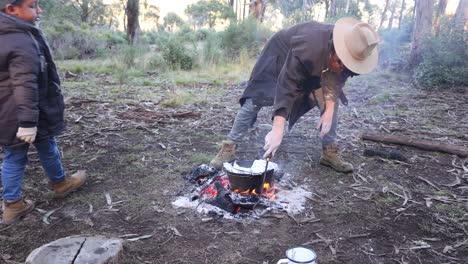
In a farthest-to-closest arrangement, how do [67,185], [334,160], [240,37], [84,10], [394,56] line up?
[84,10]
[394,56]
[240,37]
[334,160]
[67,185]

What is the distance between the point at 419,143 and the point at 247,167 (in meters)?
2.94

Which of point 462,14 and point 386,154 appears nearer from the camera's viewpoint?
point 386,154

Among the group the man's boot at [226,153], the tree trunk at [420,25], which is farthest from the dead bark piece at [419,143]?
the tree trunk at [420,25]

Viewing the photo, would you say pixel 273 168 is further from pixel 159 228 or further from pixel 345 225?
pixel 159 228

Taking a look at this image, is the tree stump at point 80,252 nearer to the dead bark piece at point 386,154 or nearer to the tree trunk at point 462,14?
the dead bark piece at point 386,154

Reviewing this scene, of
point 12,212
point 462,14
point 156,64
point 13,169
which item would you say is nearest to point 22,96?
point 13,169

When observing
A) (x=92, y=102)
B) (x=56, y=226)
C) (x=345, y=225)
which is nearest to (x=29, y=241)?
(x=56, y=226)

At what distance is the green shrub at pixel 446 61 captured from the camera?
9.12 meters

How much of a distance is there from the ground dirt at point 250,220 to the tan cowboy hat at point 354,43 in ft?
4.86

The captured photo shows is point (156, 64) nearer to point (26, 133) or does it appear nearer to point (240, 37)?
point (240, 37)

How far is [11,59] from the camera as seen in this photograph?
2.78 meters

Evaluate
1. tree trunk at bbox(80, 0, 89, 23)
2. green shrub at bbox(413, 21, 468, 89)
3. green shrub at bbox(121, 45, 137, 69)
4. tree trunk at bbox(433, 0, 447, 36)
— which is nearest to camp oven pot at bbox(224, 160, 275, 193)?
green shrub at bbox(413, 21, 468, 89)

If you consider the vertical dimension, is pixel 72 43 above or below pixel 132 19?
below

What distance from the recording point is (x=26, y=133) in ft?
9.30
